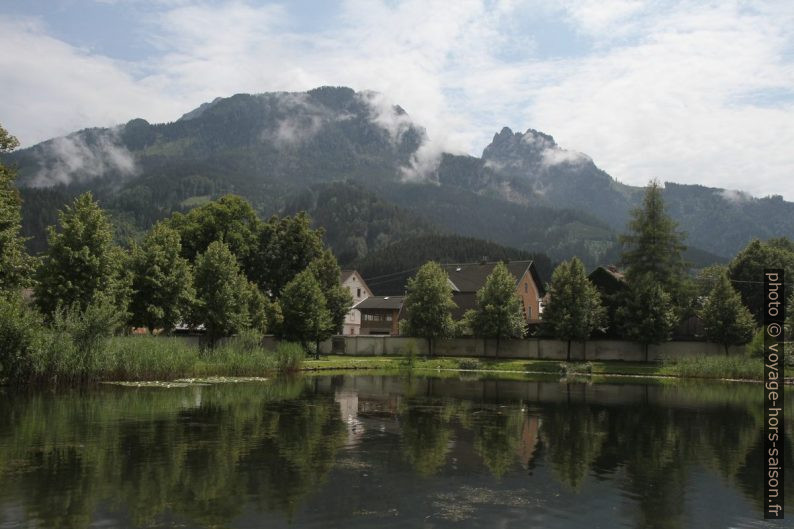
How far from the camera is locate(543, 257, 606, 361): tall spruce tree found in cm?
7575

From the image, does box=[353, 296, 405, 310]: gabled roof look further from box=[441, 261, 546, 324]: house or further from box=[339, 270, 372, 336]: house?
box=[441, 261, 546, 324]: house

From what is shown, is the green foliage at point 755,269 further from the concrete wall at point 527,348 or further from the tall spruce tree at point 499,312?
the tall spruce tree at point 499,312

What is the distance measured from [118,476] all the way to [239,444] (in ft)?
18.7

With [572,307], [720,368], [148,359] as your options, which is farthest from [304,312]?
[720,368]

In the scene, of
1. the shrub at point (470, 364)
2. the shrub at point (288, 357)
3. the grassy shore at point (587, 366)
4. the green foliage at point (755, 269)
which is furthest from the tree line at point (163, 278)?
the green foliage at point (755, 269)

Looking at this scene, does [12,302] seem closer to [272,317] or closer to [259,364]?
[259,364]

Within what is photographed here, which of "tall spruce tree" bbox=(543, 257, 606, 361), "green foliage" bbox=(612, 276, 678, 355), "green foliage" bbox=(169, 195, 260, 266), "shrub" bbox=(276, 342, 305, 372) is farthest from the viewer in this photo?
"green foliage" bbox=(169, 195, 260, 266)

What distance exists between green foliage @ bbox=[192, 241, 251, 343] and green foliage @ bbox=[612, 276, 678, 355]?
42.5m

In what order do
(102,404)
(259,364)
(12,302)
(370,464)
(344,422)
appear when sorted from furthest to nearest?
(259,364)
(12,302)
(102,404)
(344,422)
(370,464)

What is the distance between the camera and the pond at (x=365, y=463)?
48.9ft

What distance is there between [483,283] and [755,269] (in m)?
40.4

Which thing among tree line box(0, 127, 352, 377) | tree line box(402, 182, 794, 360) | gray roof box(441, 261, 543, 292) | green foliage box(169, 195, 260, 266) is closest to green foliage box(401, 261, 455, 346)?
tree line box(402, 182, 794, 360)

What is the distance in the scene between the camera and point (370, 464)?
20250 millimetres

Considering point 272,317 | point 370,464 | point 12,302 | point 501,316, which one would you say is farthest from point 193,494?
point 501,316
